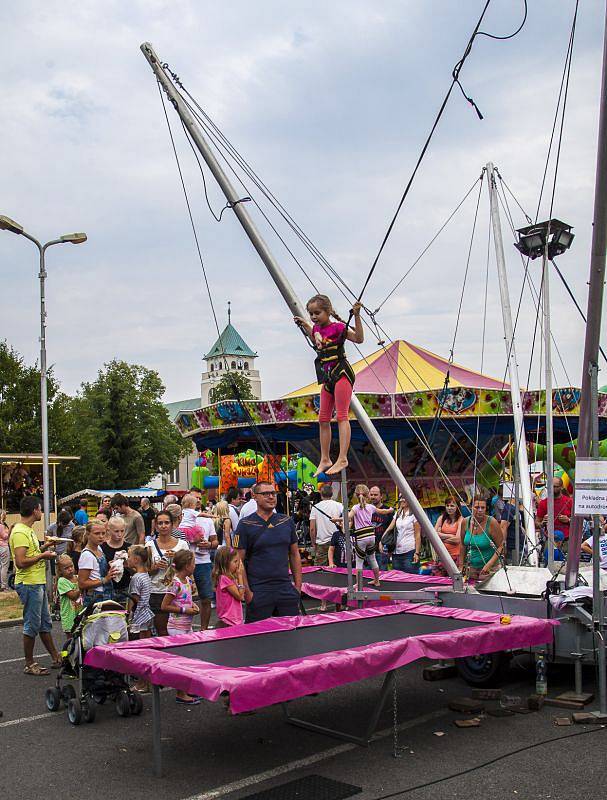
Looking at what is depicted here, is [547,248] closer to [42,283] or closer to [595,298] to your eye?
[595,298]

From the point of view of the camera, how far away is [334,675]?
5414 mm

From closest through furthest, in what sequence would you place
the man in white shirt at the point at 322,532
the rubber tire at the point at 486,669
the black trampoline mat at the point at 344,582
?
the rubber tire at the point at 486,669 → the black trampoline mat at the point at 344,582 → the man in white shirt at the point at 322,532

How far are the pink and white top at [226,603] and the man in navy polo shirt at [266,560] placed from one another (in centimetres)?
17

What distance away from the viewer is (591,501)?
6.89 meters

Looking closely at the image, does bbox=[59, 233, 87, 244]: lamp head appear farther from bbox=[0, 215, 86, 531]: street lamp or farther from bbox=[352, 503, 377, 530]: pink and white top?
bbox=[352, 503, 377, 530]: pink and white top

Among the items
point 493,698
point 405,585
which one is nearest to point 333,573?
point 405,585

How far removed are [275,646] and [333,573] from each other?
4633 millimetres

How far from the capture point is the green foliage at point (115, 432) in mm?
48156


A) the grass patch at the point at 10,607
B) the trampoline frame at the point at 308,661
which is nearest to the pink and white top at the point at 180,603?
the trampoline frame at the point at 308,661

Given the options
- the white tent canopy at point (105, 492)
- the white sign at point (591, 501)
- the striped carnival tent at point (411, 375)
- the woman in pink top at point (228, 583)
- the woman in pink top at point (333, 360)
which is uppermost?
the striped carnival tent at point (411, 375)

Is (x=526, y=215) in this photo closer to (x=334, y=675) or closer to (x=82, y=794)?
(x=334, y=675)

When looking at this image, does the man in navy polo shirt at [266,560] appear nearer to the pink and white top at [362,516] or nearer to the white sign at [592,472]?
the white sign at [592,472]

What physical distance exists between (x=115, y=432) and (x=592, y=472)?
166 ft

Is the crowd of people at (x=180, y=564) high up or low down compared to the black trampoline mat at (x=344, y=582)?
up
